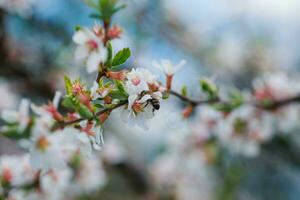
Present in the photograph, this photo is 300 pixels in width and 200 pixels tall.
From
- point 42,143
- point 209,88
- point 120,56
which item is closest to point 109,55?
point 120,56

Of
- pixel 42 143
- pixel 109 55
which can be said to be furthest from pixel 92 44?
pixel 42 143

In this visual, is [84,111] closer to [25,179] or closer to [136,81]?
[136,81]

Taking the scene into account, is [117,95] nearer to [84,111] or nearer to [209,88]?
[84,111]

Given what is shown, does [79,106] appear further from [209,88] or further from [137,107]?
[209,88]

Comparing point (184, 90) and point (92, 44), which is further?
point (184, 90)

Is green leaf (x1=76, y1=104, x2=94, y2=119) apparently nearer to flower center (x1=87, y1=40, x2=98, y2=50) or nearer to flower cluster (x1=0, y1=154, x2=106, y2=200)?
flower center (x1=87, y1=40, x2=98, y2=50)

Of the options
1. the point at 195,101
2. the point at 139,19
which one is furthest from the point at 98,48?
the point at 139,19

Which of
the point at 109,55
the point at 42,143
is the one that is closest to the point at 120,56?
the point at 109,55

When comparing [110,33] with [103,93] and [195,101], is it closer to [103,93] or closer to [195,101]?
[103,93]

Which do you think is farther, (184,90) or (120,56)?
(184,90)

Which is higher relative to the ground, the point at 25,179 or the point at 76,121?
the point at 25,179
